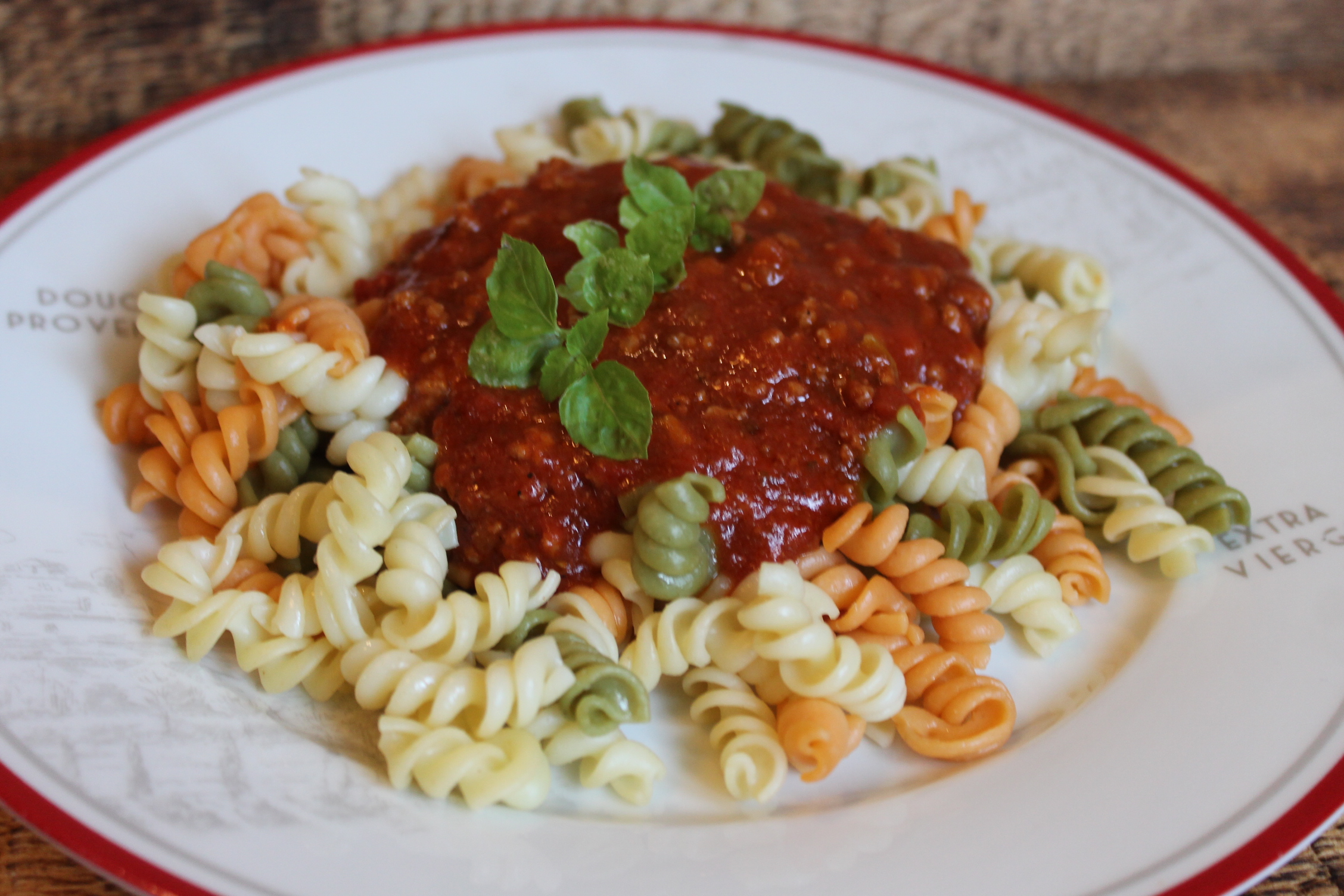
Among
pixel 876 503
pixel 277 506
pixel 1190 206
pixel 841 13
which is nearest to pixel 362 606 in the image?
pixel 277 506

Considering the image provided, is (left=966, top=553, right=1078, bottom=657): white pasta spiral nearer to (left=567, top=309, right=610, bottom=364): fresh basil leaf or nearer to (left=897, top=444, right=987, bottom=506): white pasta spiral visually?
(left=897, top=444, right=987, bottom=506): white pasta spiral

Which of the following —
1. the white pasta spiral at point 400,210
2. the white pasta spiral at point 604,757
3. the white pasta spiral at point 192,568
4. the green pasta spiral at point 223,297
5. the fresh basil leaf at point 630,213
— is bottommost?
the white pasta spiral at point 604,757

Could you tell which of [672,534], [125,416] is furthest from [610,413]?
[125,416]

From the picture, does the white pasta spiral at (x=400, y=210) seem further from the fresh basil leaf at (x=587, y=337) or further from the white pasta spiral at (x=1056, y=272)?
the white pasta spiral at (x=1056, y=272)

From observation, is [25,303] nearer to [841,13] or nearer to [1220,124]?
[841,13]

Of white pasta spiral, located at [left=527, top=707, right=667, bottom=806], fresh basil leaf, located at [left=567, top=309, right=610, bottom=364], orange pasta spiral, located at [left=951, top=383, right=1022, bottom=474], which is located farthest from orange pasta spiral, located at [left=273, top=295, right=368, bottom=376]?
orange pasta spiral, located at [left=951, top=383, right=1022, bottom=474]

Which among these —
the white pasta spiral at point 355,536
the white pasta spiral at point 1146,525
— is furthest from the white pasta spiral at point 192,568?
the white pasta spiral at point 1146,525
